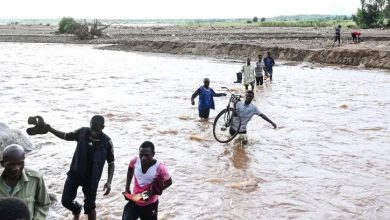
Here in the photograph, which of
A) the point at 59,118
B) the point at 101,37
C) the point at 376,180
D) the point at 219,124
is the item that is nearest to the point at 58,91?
the point at 59,118

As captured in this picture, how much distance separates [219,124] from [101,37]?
162ft

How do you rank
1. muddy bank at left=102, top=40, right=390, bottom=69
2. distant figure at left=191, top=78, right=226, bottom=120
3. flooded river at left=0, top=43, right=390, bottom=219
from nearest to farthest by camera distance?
flooded river at left=0, top=43, right=390, bottom=219
distant figure at left=191, top=78, right=226, bottom=120
muddy bank at left=102, top=40, right=390, bottom=69

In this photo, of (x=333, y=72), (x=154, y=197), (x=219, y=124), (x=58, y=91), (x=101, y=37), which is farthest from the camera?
(x=101, y=37)

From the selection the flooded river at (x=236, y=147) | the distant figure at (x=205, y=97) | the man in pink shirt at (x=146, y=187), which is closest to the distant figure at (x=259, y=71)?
the flooded river at (x=236, y=147)

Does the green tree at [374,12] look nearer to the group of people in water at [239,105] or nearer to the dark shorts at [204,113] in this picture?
the group of people in water at [239,105]

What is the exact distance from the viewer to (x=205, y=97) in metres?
12.8

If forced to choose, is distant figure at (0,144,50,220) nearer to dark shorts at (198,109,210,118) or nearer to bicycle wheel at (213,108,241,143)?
bicycle wheel at (213,108,241,143)

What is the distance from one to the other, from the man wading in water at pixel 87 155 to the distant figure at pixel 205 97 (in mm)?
6528

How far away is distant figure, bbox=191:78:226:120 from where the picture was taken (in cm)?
1238

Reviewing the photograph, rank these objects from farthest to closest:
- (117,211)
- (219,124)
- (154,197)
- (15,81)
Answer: (15,81) < (219,124) < (117,211) < (154,197)

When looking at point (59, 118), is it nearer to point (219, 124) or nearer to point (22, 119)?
point (22, 119)

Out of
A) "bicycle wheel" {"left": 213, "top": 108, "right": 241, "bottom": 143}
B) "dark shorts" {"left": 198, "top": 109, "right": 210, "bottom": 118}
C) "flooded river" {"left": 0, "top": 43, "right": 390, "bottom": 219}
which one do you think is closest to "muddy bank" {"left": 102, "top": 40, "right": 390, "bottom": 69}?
"flooded river" {"left": 0, "top": 43, "right": 390, "bottom": 219}

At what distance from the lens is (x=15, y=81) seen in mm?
22844

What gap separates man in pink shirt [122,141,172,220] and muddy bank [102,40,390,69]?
2659 cm
